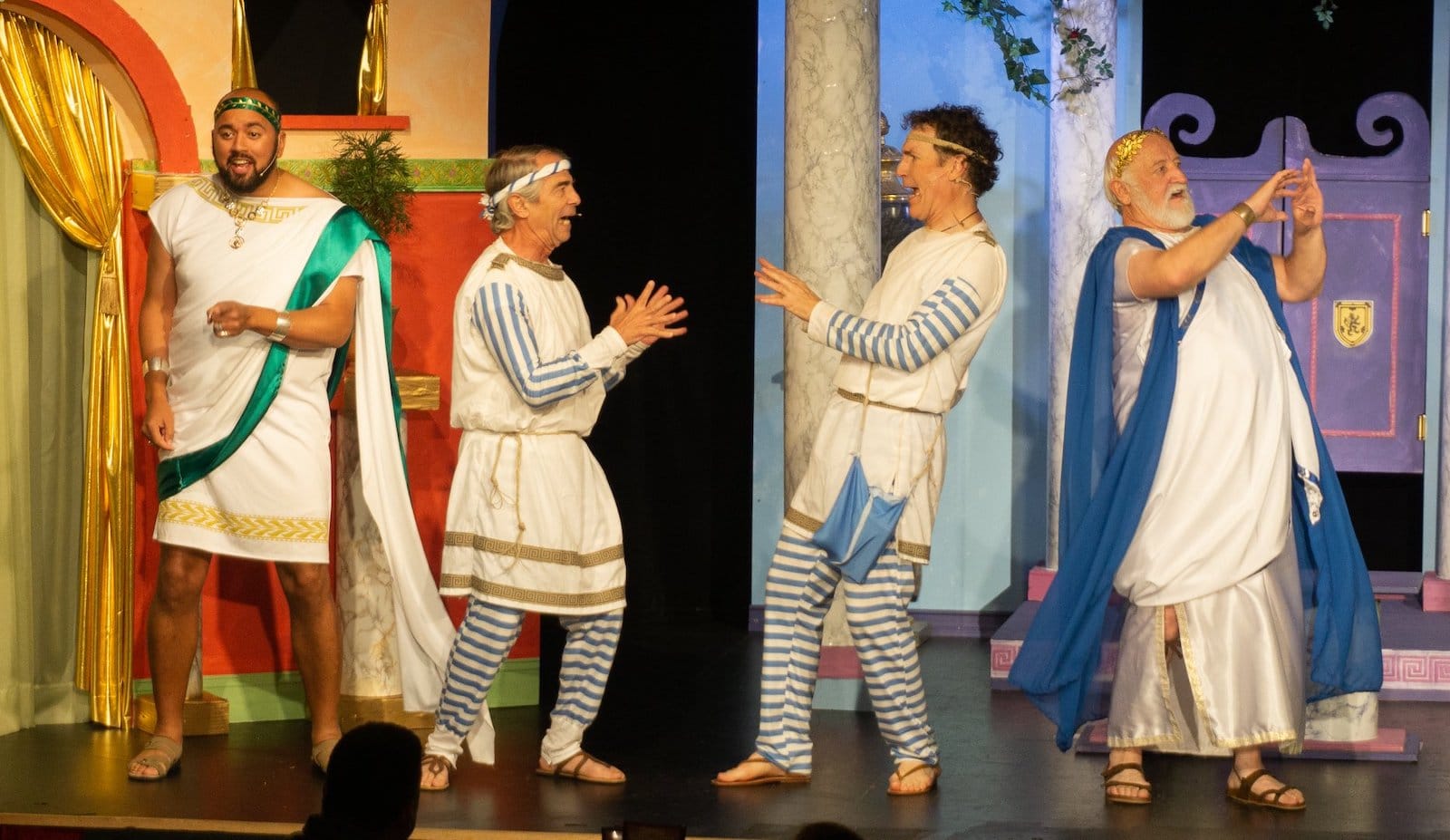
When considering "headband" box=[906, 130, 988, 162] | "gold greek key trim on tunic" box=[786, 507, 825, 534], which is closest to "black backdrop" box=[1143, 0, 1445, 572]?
"headband" box=[906, 130, 988, 162]

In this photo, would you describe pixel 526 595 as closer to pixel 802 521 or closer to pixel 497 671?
pixel 497 671

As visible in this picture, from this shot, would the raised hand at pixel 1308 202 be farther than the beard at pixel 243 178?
No

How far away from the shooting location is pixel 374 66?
5.62m

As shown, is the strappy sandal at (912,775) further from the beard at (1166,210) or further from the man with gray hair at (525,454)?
the beard at (1166,210)

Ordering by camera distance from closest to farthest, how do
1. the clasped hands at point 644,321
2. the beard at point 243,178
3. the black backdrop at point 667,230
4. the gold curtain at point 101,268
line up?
the clasped hands at point 644,321
the beard at point 243,178
the gold curtain at point 101,268
the black backdrop at point 667,230

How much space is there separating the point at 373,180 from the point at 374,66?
0.37 m

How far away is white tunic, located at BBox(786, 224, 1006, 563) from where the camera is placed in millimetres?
4531

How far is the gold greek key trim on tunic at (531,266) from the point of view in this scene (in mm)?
4668

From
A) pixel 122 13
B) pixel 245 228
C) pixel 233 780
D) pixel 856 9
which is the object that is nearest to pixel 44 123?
pixel 122 13

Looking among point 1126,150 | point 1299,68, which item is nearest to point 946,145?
point 1126,150

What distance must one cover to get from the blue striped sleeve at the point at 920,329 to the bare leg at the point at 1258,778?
3.94 ft

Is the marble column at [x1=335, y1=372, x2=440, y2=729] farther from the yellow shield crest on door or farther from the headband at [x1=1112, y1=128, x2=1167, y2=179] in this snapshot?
the yellow shield crest on door

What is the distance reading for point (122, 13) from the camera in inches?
211

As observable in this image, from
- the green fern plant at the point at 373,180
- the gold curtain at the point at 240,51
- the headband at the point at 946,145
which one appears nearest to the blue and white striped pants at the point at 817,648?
the headband at the point at 946,145
